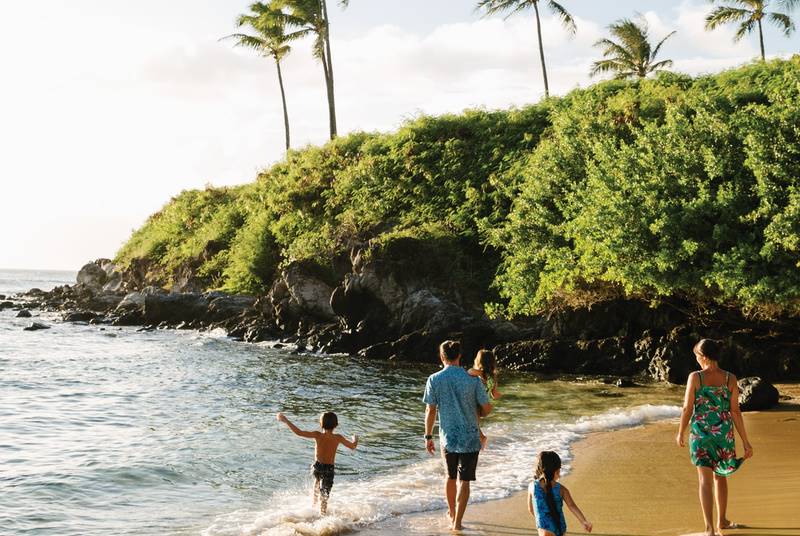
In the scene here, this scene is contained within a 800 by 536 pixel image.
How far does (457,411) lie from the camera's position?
26.6 ft

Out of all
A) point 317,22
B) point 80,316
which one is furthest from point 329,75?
point 80,316

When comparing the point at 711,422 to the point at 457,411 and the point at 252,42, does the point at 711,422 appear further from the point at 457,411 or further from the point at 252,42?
the point at 252,42

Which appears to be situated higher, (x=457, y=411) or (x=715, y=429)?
Answer: (x=457, y=411)

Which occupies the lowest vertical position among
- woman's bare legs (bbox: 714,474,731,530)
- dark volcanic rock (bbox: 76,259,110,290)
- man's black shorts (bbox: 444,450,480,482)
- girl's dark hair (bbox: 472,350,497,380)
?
woman's bare legs (bbox: 714,474,731,530)

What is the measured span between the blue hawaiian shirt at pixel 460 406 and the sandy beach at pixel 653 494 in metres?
1.05

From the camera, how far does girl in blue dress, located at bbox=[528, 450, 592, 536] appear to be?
6230 mm

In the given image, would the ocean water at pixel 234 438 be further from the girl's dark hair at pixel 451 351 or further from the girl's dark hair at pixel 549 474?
the girl's dark hair at pixel 549 474

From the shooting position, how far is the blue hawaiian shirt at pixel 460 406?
8.11 meters

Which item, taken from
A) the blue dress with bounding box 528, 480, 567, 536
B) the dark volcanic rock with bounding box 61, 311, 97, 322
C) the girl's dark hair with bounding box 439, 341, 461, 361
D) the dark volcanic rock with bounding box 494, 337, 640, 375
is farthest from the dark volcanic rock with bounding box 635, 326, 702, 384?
the dark volcanic rock with bounding box 61, 311, 97, 322

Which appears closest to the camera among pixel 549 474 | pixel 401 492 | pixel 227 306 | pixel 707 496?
pixel 549 474

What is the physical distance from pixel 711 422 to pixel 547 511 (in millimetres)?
2227

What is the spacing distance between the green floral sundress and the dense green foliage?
1078 cm

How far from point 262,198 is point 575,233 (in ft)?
83.3

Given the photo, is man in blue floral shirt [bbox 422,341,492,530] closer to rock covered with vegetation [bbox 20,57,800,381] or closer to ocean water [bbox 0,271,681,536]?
ocean water [bbox 0,271,681,536]
